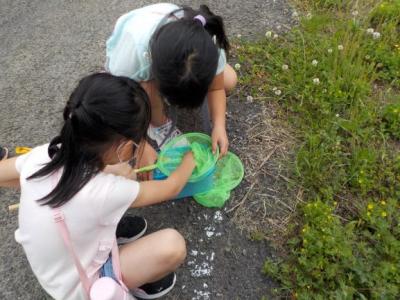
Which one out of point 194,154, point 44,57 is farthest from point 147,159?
point 44,57

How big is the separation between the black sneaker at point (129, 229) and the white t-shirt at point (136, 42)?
0.66 meters

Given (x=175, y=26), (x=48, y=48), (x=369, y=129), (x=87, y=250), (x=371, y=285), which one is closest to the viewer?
(x=87, y=250)

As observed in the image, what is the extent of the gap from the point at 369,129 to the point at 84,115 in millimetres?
1537

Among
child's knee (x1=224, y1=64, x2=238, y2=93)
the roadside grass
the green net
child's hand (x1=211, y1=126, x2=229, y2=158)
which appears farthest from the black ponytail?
the roadside grass

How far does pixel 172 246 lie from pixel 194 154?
0.40 meters

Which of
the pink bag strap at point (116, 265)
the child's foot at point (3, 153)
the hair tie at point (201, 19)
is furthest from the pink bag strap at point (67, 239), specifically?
the child's foot at point (3, 153)

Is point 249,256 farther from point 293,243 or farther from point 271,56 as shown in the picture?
point 271,56

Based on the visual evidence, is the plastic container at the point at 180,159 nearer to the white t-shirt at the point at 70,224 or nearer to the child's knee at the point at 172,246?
the child's knee at the point at 172,246

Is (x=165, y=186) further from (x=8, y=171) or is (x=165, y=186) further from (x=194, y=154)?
(x=8, y=171)

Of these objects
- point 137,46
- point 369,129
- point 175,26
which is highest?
point 175,26

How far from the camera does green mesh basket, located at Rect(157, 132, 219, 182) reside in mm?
1692

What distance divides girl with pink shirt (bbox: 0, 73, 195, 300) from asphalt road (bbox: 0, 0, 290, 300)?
14.7 inches

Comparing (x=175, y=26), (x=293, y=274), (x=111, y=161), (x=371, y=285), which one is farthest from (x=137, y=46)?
(x=371, y=285)

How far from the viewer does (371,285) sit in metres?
1.53
